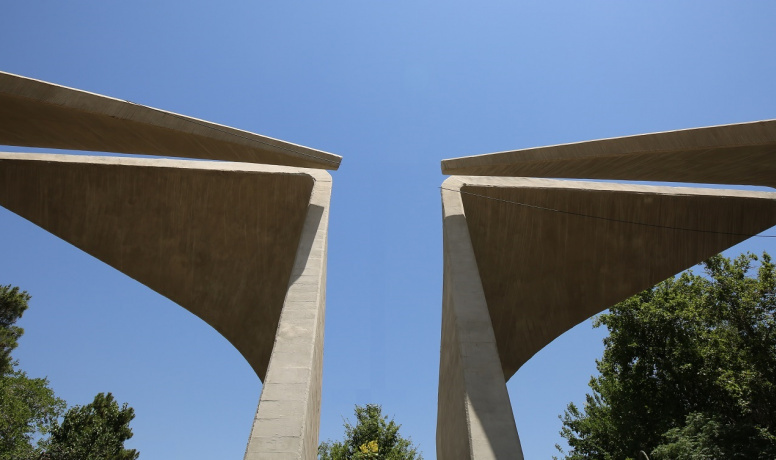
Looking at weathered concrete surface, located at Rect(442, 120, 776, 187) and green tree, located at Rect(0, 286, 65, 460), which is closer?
weathered concrete surface, located at Rect(442, 120, 776, 187)

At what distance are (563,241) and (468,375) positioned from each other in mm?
Result: 4577

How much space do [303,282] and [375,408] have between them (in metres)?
17.7

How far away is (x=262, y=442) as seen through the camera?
4523mm

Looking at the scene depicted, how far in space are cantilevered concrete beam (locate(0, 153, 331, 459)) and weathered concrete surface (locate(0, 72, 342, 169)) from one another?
0.24 meters

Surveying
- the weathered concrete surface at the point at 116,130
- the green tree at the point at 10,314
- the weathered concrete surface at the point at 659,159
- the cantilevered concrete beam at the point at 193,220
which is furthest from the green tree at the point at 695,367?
the green tree at the point at 10,314

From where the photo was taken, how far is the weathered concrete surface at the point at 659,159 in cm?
647

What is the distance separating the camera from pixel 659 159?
750 cm

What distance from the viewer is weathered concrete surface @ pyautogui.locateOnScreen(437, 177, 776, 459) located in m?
8.45

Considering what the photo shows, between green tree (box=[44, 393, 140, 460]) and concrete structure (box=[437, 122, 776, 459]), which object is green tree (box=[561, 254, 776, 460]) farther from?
green tree (box=[44, 393, 140, 460])

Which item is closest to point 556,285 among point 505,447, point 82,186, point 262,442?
point 505,447

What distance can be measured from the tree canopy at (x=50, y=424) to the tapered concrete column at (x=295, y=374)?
1742cm

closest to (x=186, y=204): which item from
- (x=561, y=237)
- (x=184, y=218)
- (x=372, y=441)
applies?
(x=184, y=218)

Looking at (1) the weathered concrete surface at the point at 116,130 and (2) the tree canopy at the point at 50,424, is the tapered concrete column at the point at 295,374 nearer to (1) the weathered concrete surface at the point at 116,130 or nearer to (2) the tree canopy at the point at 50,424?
(1) the weathered concrete surface at the point at 116,130

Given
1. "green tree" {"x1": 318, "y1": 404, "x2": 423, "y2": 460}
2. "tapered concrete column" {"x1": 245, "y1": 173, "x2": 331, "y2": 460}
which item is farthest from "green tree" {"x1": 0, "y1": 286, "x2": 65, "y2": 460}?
"tapered concrete column" {"x1": 245, "y1": 173, "x2": 331, "y2": 460}
